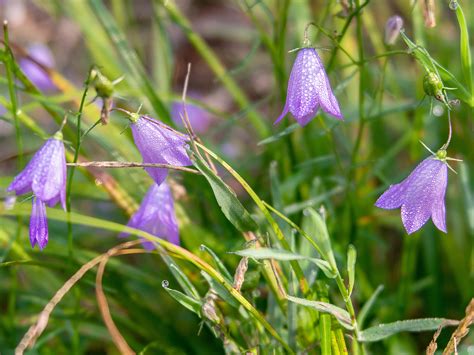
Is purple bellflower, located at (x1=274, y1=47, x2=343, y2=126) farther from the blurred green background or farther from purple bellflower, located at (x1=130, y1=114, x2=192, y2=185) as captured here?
purple bellflower, located at (x1=130, y1=114, x2=192, y2=185)

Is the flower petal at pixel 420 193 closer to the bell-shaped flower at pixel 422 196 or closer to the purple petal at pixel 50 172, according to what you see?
the bell-shaped flower at pixel 422 196

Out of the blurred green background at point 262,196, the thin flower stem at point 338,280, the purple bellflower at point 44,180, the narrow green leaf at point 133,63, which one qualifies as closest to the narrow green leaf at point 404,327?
the thin flower stem at point 338,280

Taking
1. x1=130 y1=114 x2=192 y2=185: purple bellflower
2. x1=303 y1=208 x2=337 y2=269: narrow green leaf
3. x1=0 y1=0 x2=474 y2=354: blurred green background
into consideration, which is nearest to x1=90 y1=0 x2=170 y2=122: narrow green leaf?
x1=0 y1=0 x2=474 y2=354: blurred green background

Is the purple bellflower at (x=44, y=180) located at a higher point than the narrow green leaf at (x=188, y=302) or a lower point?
higher

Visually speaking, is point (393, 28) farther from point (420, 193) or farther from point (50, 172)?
point (50, 172)

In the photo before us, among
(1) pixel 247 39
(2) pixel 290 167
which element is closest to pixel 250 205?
(2) pixel 290 167

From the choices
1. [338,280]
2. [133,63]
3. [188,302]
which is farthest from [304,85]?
[133,63]
